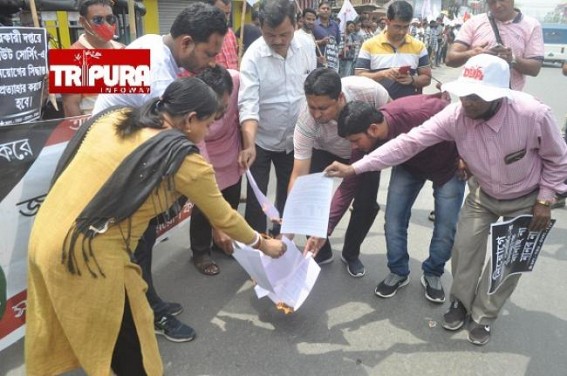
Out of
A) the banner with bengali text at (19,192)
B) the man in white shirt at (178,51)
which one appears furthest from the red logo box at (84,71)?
the banner with bengali text at (19,192)

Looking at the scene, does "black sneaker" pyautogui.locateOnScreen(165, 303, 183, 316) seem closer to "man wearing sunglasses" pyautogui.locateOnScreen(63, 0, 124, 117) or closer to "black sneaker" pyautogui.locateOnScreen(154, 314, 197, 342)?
"black sneaker" pyautogui.locateOnScreen(154, 314, 197, 342)

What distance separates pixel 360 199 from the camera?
9.71 feet

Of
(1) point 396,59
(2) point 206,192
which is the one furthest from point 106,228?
(1) point 396,59

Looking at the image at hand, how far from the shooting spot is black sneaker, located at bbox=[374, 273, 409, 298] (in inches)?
113

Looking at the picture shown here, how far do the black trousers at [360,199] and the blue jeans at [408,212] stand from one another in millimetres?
155

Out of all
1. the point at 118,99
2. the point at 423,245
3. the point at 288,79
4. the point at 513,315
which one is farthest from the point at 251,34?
the point at 513,315

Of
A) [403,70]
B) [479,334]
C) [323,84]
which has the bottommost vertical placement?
[479,334]

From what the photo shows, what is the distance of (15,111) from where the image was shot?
2.61 metres

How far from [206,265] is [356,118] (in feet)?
4.70

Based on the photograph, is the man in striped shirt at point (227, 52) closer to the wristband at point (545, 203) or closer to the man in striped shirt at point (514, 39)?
the man in striped shirt at point (514, 39)

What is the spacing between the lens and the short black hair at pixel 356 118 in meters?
2.38

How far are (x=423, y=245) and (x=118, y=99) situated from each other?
2.46m

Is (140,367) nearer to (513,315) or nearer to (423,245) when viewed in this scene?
(513,315)

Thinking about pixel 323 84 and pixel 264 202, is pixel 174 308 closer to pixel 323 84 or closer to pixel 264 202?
pixel 264 202
